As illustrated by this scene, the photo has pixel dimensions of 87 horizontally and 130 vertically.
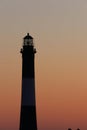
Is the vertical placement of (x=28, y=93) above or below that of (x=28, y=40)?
below

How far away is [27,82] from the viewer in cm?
10394

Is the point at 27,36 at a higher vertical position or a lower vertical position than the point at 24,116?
higher

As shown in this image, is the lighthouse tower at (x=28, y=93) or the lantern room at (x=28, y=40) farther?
the lantern room at (x=28, y=40)

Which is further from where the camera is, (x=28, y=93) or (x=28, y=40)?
(x=28, y=40)

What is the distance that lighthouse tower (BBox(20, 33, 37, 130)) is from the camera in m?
104

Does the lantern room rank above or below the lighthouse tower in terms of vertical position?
above

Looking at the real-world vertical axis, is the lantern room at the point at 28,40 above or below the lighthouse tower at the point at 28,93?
above

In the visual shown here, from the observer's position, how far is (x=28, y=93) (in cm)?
10419

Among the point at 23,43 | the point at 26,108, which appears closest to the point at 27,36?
the point at 23,43

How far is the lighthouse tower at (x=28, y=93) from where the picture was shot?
104 metres

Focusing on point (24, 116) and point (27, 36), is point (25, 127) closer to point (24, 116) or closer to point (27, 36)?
point (24, 116)

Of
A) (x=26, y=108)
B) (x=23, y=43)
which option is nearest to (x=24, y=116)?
(x=26, y=108)

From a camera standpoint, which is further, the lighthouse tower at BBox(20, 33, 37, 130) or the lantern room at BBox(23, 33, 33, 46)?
the lantern room at BBox(23, 33, 33, 46)

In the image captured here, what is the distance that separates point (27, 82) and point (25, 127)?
4.72 metres
